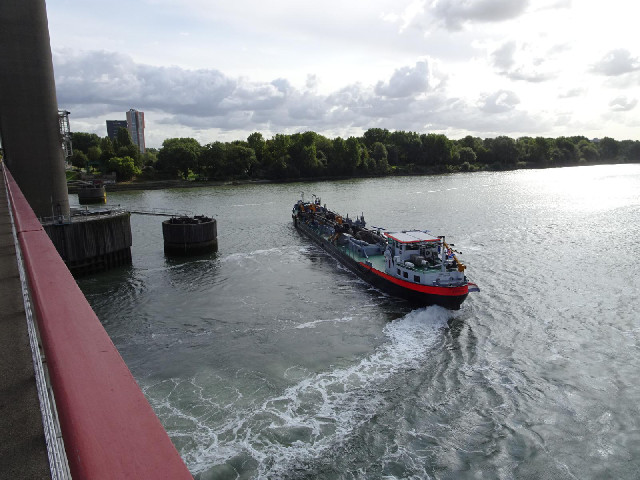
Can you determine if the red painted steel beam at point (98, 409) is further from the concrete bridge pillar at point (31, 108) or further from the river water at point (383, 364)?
the concrete bridge pillar at point (31, 108)

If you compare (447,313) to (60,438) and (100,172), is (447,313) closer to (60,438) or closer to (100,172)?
(60,438)

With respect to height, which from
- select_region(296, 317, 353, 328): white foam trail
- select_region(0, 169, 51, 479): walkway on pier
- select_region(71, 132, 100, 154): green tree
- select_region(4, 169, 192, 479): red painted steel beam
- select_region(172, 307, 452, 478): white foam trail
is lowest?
select_region(172, 307, 452, 478): white foam trail

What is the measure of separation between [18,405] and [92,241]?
32.8m

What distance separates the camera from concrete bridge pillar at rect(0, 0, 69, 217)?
33312mm

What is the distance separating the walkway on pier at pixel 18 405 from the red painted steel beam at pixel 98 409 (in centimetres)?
94

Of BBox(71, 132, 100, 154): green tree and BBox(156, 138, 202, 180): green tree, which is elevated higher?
BBox(71, 132, 100, 154): green tree

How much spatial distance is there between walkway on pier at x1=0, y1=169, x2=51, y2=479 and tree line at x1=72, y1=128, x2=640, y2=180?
117359 mm

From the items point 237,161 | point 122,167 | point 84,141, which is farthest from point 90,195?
point 84,141

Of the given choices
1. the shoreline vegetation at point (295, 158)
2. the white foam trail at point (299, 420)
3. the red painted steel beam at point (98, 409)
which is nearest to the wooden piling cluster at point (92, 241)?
the white foam trail at point (299, 420)

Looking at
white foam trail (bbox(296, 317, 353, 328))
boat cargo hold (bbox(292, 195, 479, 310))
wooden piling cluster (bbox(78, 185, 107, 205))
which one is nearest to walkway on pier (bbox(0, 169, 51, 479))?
white foam trail (bbox(296, 317, 353, 328))

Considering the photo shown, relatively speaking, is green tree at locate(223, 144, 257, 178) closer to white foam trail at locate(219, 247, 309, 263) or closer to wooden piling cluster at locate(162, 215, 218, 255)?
white foam trail at locate(219, 247, 309, 263)

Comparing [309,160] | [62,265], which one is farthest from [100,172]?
[62,265]

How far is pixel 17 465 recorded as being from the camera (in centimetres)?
426

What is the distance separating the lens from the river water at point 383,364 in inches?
562
